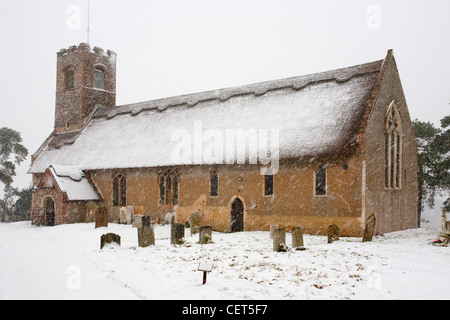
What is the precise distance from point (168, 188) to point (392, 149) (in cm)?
1244

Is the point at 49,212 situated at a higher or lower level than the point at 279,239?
higher

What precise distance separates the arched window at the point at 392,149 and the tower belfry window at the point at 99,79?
23.0m

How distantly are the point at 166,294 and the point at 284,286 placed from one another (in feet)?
8.19

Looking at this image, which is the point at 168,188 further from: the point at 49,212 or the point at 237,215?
the point at 49,212

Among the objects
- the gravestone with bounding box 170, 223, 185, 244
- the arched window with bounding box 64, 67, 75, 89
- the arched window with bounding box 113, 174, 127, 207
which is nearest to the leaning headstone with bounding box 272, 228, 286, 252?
the gravestone with bounding box 170, 223, 185, 244

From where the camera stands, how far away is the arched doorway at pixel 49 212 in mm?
26031

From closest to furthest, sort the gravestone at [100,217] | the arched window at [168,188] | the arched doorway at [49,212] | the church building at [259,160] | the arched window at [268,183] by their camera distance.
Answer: the church building at [259,160] < the arched window at [268,183] < the gravestone at [100,217] < the arched window at [168,188] < the arched doorway at [49,212]

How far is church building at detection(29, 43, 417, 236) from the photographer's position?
60.4 feet

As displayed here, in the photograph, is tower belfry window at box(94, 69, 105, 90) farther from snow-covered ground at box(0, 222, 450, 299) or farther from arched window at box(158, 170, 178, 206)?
snow-covered ground at box(0, 222, 450, 299)

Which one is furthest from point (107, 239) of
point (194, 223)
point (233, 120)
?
point (233, 120)

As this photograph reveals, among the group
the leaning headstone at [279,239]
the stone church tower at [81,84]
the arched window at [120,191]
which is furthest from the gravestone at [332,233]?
the stone church tower at [81,84]

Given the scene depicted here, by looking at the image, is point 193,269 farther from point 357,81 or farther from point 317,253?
point 357,81

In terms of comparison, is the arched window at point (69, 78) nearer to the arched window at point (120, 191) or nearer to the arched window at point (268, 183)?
the arched window at point (120, 191)

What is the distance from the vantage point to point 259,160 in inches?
780
